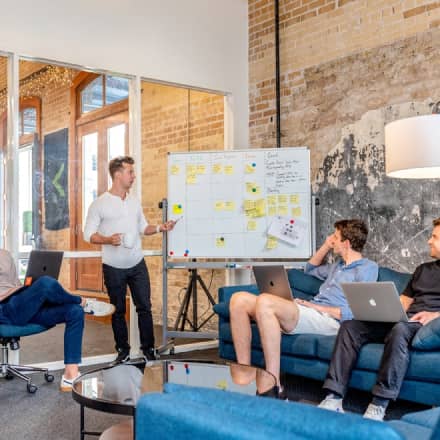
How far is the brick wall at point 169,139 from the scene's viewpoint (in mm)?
5715

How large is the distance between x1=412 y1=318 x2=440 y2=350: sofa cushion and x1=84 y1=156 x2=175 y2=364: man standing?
2.49 metres

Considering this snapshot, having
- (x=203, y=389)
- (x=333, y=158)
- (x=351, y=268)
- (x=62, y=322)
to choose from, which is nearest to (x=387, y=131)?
(x=351, y=268)

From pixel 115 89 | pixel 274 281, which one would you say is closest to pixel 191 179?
A: pixel 115 89

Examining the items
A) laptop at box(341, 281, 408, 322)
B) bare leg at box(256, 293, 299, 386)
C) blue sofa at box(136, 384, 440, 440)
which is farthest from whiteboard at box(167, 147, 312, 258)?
blue sofa at box(136, 384, 440, 440)

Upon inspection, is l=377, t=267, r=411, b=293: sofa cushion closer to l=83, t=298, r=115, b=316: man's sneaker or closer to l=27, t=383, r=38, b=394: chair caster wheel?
l=83, t=298, r=115, b=316: man's sneaker

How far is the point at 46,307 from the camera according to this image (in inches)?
162

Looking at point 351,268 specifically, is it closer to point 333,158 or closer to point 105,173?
point 333,158

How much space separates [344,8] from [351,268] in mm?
2495

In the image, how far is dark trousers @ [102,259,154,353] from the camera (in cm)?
492

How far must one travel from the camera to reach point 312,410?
1.07 m

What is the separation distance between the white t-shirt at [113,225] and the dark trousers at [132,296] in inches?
2.6

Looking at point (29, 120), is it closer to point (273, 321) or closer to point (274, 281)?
point (274, 281)

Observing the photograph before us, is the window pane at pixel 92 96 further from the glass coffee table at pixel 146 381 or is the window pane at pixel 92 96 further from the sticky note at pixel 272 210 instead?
the glass coffee table at pixel 146 381

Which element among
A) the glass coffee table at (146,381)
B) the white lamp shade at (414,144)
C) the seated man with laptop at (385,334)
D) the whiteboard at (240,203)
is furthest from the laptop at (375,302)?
the whiteboard at (240,203)
